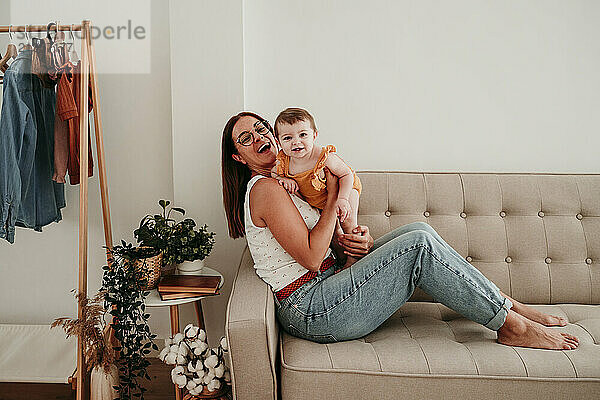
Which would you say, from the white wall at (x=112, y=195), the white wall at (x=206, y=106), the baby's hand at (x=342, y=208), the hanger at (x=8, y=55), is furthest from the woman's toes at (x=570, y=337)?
the hanger at (x=8, y=55)

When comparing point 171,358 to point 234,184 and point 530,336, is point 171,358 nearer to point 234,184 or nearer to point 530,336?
point 234,184

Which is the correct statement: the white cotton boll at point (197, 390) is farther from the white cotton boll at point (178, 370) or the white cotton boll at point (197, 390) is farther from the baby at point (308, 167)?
the baby at point (308, 167)

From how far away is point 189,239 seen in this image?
7.33 ft

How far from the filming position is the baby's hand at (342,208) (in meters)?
1.97

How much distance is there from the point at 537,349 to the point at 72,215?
203cm

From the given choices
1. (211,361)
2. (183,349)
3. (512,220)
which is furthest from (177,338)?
(512,220)

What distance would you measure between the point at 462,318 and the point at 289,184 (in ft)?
2.63

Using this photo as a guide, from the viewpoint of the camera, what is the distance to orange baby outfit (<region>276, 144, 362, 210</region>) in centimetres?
203

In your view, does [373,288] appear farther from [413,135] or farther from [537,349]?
[413,135]

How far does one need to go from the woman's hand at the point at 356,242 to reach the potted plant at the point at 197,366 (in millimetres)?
541

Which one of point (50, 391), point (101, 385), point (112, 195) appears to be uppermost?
point (112, 195)

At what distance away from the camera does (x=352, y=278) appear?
6.36ft

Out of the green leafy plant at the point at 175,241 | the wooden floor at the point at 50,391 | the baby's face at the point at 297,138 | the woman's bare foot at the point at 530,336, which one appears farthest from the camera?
the wooden floor at the point at 50,391

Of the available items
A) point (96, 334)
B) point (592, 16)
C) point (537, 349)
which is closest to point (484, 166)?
point (592, 16)
